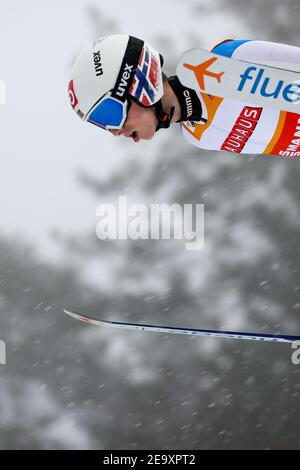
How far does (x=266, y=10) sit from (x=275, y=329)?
4334mm

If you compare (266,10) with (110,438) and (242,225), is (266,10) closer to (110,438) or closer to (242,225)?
(242,225)

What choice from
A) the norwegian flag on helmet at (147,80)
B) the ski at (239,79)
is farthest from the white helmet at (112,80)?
the ski at (239,79)

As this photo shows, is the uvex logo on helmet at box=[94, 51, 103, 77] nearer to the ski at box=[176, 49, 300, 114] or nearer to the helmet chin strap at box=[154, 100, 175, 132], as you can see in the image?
the helmet chin strap at box=[154, 100, 175, 132]

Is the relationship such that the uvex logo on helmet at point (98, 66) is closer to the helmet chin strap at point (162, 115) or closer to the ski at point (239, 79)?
the helmet chin strap at point (162, 115)

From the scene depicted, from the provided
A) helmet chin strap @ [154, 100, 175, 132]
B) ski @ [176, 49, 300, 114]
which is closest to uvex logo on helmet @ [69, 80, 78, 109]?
helmet chin strap @ [154, 100, 175, 132]

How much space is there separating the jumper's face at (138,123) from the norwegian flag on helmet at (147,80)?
0.03 m

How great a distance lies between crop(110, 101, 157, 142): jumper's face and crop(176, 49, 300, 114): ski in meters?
0.37

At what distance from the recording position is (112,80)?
202cm

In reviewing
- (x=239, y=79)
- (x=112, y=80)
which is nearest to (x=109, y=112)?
(x=112, y=80)

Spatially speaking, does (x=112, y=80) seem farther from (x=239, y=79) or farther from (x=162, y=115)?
(x=239, y=79)

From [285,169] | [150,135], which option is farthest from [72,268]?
[150,135]

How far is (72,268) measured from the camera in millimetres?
9789

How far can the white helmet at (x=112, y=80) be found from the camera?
79.4 inches

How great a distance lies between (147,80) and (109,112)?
158 millimetres
